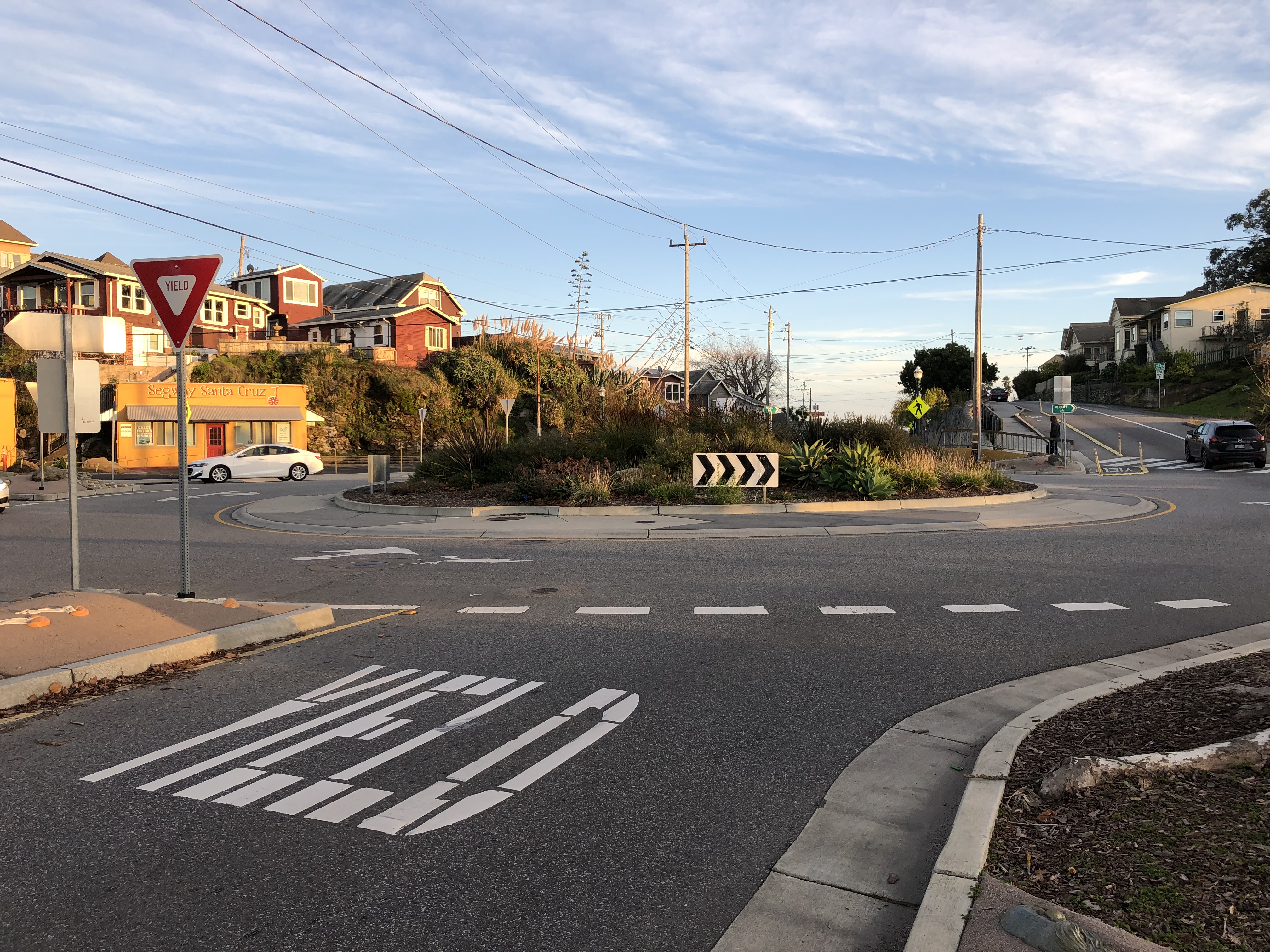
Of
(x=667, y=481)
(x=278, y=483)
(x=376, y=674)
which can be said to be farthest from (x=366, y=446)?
(x=376, y=674)

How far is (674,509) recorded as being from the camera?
17859 mm

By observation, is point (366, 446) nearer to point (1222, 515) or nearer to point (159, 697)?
point (1222, 515)

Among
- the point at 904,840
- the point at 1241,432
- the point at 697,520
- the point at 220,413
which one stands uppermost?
the point at 220,413

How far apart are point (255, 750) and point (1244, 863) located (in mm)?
4631

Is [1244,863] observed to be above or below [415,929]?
above

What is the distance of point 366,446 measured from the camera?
5544 cm

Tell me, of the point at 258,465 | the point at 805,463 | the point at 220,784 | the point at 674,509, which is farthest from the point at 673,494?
the point at 258,465

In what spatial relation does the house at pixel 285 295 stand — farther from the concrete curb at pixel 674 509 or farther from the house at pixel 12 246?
the concrete curb at pixel 674 509

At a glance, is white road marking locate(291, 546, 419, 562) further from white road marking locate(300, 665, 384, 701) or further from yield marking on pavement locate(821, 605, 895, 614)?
yield marking on pavement locate(821, 605, 895, 614)

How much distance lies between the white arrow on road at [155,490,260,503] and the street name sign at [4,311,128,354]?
15.6 meters

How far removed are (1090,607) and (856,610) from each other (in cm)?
236

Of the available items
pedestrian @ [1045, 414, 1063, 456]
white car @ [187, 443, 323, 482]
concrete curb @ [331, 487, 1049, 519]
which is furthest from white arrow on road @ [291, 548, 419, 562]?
pedestrian @ [1045, 414, 1063, 456]

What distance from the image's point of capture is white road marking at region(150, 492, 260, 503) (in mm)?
23172

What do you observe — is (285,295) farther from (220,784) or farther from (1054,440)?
(220,784)
